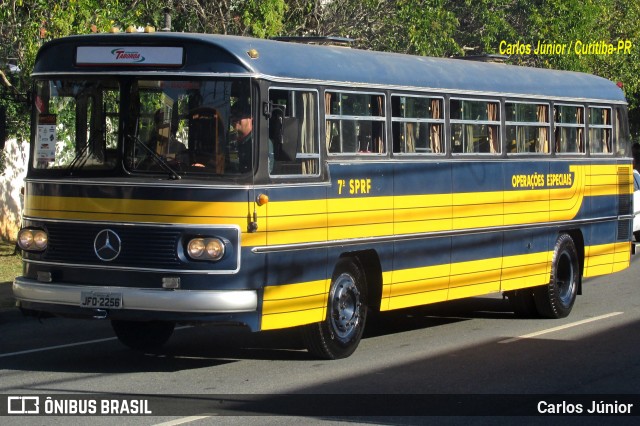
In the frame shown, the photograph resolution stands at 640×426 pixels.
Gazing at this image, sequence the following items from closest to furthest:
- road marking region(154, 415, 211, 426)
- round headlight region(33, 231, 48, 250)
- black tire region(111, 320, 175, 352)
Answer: road marking region(154, 415, 211, 426) < round headlight region(33, 231, 48, 250) < black tire region(111, 320, 175, 352)

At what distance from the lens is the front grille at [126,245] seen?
10.5 metres

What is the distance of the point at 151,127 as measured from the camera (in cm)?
1086

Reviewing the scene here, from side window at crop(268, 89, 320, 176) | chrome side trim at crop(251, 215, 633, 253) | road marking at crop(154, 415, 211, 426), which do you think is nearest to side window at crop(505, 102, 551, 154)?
chrome side trim at crop(251, 215, 633, 253)

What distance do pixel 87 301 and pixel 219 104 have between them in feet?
6.35

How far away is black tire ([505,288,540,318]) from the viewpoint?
1553 centimetres

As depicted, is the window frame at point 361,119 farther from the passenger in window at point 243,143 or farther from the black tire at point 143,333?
the black tire at point 143,333

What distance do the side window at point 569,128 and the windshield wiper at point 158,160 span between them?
6550 millimetres

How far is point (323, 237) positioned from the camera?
37.7ft

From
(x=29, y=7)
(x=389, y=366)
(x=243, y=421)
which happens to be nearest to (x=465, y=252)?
(x=389, y=366)

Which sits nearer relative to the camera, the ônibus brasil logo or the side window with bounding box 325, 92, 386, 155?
the ônibus brasil logo

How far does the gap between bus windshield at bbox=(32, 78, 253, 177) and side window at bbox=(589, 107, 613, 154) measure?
7.20 m

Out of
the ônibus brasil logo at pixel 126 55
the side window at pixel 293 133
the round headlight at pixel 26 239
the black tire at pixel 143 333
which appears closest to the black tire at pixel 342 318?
the side window at pixel 293 133

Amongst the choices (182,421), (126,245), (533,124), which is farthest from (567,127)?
(182,421)

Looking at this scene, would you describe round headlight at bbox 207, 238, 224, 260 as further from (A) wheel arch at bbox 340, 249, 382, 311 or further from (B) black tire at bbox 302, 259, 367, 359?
(A) wheel arch at bbox 340, 249, 382, 311
